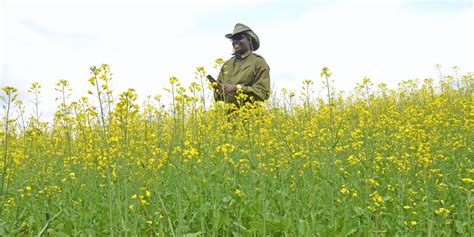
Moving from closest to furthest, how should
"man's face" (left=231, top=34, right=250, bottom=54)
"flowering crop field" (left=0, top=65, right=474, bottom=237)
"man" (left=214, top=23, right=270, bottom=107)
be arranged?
"flowering crop field" (left=0, top=65, right=474, bottom=237) → "man" (left=214, top=23, right=270, bottom=107) → "man's face" (left=231, top=34, right=250, bottom=54)

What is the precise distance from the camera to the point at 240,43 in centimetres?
671

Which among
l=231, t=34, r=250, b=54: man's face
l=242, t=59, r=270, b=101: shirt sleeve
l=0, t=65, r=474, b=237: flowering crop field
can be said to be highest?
l=231, t=34, r=250, b=54: man's face

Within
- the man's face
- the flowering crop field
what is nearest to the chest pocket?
the man's face

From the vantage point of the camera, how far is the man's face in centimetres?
670

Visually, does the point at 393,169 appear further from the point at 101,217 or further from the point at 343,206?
the point at 101,217

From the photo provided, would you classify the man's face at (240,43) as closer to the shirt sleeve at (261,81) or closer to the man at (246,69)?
the man at (246,69)

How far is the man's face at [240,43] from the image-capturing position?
6695 mm

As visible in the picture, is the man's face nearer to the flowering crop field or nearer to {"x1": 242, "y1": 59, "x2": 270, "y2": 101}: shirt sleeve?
{"x1": 242, "y1": 59, "x2": 270, "y2": 101}: shirt sleeve

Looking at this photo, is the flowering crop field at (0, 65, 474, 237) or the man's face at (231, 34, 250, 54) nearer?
the flowering crop field at (0, 65, 474, 237)

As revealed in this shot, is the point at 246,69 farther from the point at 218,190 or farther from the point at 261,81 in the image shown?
the point at 218,190

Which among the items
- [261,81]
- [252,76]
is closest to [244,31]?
[252,76]

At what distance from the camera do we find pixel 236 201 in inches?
113

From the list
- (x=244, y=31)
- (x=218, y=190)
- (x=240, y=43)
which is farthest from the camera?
(x=240, y=43)

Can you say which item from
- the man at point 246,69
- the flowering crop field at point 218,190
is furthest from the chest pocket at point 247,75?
the flowering crop field at point 218,190
